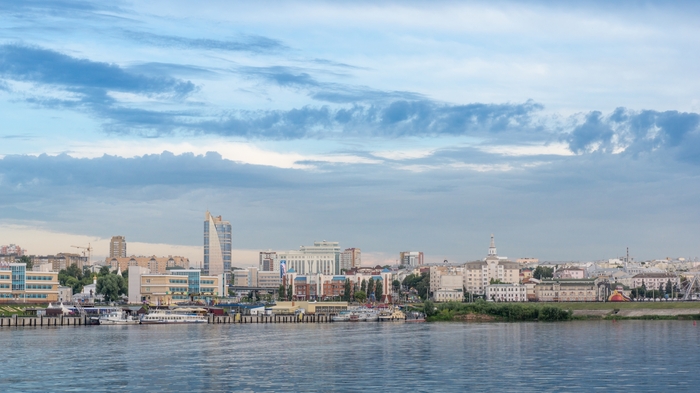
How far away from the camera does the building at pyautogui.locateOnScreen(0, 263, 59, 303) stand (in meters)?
127

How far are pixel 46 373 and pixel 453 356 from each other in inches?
970

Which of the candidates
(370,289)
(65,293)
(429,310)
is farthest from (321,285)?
(429,310)

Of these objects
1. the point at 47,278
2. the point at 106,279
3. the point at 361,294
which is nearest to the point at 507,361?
the point at 47,278

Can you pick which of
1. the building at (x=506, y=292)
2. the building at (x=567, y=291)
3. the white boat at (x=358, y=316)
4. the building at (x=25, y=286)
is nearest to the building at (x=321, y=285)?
the building at (x=506, y=292)

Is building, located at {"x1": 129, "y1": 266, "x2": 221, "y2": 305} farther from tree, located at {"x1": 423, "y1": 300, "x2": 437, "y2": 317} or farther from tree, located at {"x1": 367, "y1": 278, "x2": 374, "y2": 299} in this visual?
tree, located at {"x1": 423, "y1": 300, "x2": 437, "y2": 317}

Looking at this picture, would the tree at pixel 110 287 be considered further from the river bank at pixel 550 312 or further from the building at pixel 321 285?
the river bank at pixel 550 312

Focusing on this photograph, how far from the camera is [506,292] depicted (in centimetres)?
18550

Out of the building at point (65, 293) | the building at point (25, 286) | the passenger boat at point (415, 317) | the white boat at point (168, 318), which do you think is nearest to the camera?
the white boat at point (168, 318)

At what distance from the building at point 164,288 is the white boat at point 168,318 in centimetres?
2719

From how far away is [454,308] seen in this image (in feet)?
414

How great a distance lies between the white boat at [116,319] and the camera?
110m

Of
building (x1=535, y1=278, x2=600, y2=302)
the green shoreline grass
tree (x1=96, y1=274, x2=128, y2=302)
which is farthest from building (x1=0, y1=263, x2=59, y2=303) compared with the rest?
building (x1=535, y1=278, x2=600, y2=302)

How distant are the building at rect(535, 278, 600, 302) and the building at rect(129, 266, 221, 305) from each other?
6524 cm

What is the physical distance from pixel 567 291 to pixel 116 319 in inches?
3955
